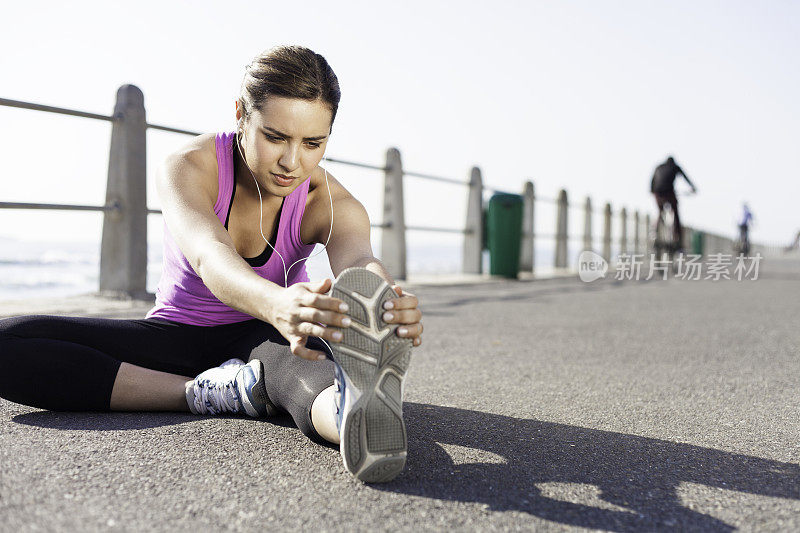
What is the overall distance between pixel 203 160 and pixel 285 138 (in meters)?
0.31

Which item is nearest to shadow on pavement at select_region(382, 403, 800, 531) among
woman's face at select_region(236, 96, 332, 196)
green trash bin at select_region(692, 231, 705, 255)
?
woman's face at select_region(236, 96, 332, 196)

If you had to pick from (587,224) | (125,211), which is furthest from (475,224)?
(125,211)

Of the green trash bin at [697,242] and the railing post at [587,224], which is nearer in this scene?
the railing post at [587,224]

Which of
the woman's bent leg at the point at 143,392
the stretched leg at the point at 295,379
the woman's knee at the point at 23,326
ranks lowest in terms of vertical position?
the woman's bent leg at the point at 143,392

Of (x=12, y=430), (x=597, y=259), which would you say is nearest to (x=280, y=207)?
(x=12, y=430)

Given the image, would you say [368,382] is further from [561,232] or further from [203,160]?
[561,232]

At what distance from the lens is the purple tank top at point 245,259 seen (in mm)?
1911

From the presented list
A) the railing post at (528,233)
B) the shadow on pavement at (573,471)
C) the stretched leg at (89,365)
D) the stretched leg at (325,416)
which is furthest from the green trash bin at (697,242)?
the stretched leg at (325,416)

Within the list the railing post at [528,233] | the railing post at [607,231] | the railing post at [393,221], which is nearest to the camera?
the railing post at [393,221]

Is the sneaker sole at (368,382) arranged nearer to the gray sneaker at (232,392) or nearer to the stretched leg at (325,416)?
the stretched leg at (325,416)

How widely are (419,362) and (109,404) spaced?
134cm

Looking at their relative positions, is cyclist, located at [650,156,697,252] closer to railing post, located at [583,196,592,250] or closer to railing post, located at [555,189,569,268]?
railing post, located at [555,189,569,268]

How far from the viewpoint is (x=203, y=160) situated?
1.86m

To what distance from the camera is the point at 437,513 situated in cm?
122
